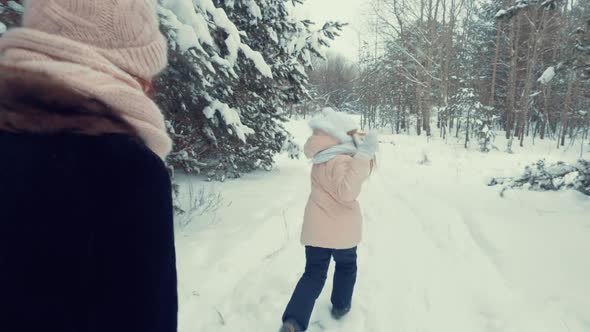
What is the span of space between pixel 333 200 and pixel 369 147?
19.3 inches

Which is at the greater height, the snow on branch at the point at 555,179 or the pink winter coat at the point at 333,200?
the pink winter coat at the point at 333,200

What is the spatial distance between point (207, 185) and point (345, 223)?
5.07 m

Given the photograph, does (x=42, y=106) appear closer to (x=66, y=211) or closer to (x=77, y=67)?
(x=77, y=67)

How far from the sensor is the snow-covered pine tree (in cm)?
408

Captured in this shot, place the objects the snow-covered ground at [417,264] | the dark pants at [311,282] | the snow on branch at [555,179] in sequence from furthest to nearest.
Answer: the snow on branch at [555,179] → the snow-covered ground at [417,264] → the dark pants at [311,282]

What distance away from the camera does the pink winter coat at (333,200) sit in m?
2.56

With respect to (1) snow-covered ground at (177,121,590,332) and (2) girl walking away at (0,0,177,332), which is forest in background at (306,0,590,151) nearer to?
(1) snow-covered ground at (177,121,590,332)

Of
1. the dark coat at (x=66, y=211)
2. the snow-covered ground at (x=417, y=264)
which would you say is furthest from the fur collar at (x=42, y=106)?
the snow-covered ground at (x=417, y=264)

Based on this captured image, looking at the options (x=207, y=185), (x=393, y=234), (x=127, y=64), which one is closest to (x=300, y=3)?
(x=207, y=185)

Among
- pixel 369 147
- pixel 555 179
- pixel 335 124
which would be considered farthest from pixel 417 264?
pixel 555 179

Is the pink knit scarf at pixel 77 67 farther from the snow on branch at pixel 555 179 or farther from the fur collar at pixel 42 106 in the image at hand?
the snow on branch at pixel 555 179

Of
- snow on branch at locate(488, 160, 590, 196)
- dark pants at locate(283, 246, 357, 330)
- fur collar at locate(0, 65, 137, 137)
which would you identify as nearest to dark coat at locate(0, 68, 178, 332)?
fur collar at locate(0, 65, 137, 137)

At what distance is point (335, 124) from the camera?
2.68 meters

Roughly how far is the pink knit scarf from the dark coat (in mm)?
25
